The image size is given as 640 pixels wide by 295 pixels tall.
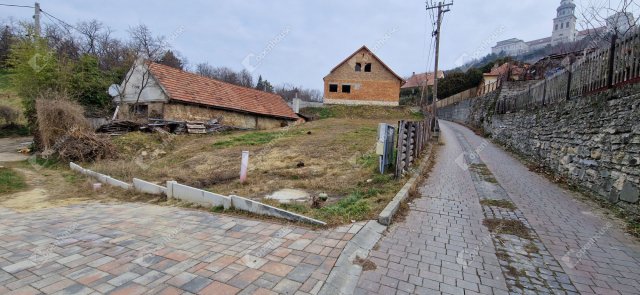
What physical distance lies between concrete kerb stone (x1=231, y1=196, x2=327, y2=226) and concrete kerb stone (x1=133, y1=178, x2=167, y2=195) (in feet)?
9.16

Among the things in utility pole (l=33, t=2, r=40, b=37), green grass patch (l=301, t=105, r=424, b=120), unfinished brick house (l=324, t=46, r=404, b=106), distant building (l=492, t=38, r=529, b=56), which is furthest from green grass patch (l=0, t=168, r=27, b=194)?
distant building (l=492, t=38, r=529, b=56)

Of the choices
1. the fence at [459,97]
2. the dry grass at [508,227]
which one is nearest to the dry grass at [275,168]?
the dry grass at [508,227]

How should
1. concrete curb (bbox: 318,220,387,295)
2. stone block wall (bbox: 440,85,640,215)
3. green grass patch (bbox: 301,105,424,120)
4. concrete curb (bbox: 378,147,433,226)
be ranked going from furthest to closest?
green grass patch (bbox: 301,105,424,120) → stone block wall (bbox: 440,85,640,215) → concrete curb (bbox: 378,147,433,226) → concrete curb (bbox: 318,220,387,295)

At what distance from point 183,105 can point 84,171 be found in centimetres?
1004

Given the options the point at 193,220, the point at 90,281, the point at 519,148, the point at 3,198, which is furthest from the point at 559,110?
the point at 3,198

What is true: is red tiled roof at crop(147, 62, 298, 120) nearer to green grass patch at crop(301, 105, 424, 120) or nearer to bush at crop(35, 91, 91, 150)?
green grass patch at crop(301, 105, 424, 120)

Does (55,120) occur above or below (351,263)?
above

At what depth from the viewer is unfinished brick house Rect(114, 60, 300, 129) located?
1925 centimetres

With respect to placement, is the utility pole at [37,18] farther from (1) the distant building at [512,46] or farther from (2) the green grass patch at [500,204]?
(1) the distant building at [512,46]

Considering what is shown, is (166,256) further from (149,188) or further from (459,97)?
(459,97)

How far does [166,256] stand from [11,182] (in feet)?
30.7

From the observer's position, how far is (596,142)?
6617 millimetres

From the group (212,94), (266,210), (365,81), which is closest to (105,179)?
(266,210)

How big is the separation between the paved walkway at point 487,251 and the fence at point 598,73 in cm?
271
